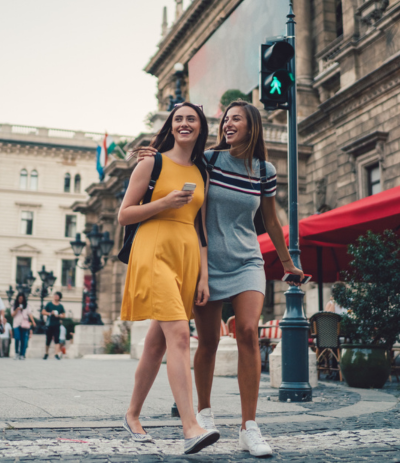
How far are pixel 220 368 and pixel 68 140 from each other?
2087 inches

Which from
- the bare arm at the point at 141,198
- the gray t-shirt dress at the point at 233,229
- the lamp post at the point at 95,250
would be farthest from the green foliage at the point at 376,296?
the lamp post at the point at 95,250

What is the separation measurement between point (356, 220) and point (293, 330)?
308 centimetres

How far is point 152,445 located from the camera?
12.3 ft

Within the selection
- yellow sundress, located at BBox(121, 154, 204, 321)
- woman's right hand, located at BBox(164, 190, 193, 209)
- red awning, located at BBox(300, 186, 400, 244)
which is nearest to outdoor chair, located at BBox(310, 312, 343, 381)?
red awning, located at BBox(300, 186, 400, 244)

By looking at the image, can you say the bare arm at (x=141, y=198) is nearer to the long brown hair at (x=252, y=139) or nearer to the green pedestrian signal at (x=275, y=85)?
the long brown hair at (x=252, y=139)

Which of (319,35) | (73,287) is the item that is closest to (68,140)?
(73,287)

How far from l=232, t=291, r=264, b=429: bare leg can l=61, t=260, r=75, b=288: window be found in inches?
2275

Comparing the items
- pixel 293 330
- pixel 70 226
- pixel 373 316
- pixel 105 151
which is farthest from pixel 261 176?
pixel 70 226

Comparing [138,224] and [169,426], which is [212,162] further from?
[169,426]

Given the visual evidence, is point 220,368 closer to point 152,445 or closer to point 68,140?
point 152,445

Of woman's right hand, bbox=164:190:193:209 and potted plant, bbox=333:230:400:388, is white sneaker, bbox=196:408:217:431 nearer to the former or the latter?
woman's right hand, bbox=164:190:193:209

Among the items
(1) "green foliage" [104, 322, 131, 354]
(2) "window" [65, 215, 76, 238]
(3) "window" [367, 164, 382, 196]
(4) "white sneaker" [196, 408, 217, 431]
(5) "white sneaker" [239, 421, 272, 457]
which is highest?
(2) "window" [65, 215, 76, 238]

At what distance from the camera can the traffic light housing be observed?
22.3ft

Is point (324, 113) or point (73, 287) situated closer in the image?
point (324, 113)
